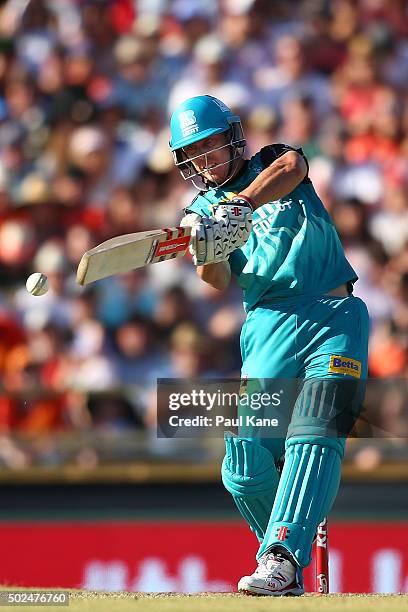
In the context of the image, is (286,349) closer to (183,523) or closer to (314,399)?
(314,399)

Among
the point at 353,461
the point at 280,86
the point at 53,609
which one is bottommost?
the point at 53,609

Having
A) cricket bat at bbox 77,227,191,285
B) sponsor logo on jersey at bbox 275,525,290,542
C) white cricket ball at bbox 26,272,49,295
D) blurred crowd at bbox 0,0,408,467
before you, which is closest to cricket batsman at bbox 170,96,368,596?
sponsor logo on jersey at bbox 275,525,290,542

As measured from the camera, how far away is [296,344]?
4715 millimetres

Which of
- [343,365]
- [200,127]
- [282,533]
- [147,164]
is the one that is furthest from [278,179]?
[147,164]

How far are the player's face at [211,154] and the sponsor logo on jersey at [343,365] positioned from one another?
86 centimetres

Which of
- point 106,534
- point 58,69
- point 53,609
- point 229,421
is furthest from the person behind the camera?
point 58,69

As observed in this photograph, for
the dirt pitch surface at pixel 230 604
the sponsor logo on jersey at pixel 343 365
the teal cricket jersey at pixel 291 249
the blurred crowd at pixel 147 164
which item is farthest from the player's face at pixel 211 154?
the blurred crowd at pixel 147 164

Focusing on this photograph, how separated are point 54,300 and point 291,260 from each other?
15.0ft

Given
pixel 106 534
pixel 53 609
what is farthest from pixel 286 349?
pixel 106 534

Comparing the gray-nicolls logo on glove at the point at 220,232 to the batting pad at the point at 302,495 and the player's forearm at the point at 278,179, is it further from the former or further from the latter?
the batting pad at the point at 302,495

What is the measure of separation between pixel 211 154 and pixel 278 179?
14.6 inches

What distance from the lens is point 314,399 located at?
14.9 feet

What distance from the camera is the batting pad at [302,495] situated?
173 inches

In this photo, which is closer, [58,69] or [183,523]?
[183,523]
